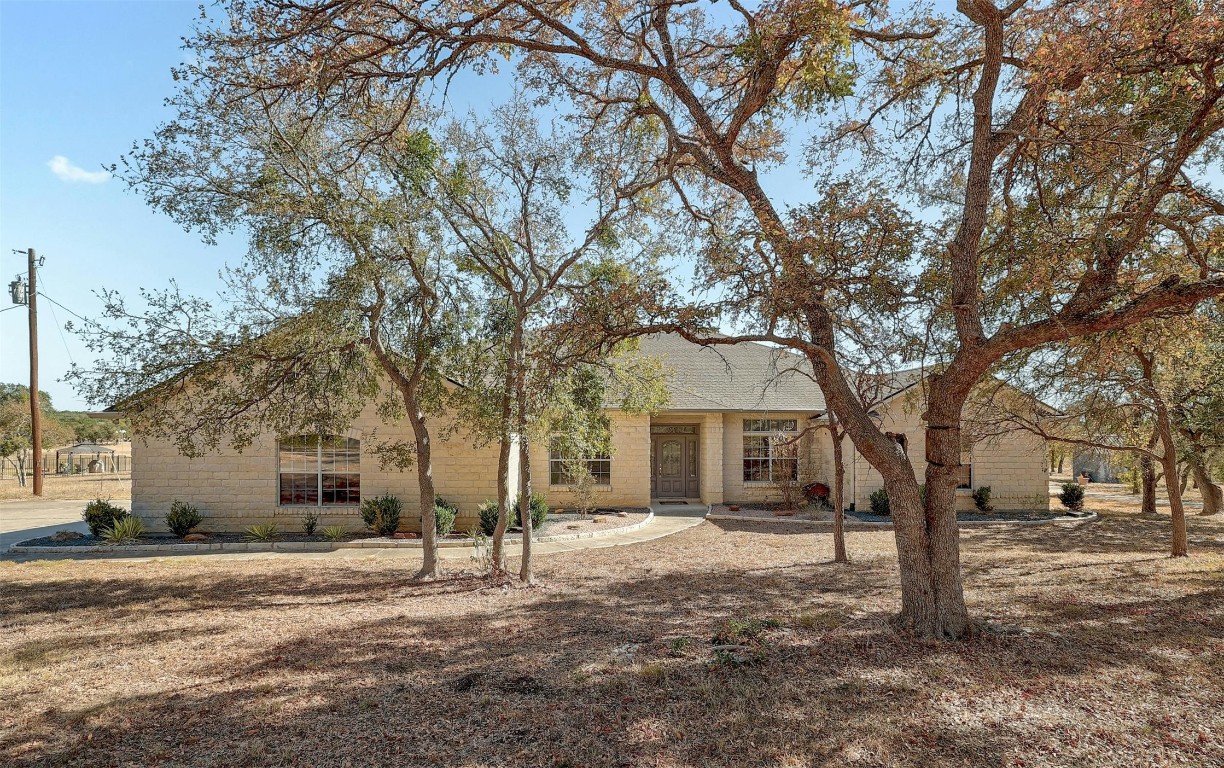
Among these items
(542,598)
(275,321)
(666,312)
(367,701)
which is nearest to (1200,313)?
(666,312)

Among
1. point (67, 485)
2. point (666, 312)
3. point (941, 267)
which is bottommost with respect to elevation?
point (67, 485)

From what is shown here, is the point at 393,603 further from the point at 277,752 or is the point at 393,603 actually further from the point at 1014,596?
the point at 1014,596

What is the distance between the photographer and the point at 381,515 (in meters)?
14.9

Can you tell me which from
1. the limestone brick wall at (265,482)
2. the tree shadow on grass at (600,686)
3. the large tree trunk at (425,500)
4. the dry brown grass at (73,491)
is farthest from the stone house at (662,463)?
the dry brown grass at (73,491)

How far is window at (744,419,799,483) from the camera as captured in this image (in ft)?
66.5

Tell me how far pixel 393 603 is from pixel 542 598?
82.9 inches

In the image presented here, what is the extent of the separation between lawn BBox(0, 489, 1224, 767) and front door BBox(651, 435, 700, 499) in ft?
34.7

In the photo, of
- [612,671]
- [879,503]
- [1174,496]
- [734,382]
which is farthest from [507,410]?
[734,382]

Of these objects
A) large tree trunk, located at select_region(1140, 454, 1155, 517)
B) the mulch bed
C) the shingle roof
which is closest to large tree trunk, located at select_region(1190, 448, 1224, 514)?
large tree trunk, located at select_region(1140, 454, 1155, 517)

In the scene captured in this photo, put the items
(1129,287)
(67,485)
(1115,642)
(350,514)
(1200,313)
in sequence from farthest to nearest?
(67,485)
(350,514)
(1200,313)
(1115,642)
(1129,287)

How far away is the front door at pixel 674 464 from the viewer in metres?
21.5

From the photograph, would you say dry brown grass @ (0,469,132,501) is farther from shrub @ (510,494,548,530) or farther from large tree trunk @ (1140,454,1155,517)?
large tree trunk @ (1140,454,1155,517)

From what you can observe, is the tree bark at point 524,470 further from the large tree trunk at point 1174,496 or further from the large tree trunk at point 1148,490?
the large tree trunk at point 1148,490

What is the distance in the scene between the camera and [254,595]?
977 centimetres
